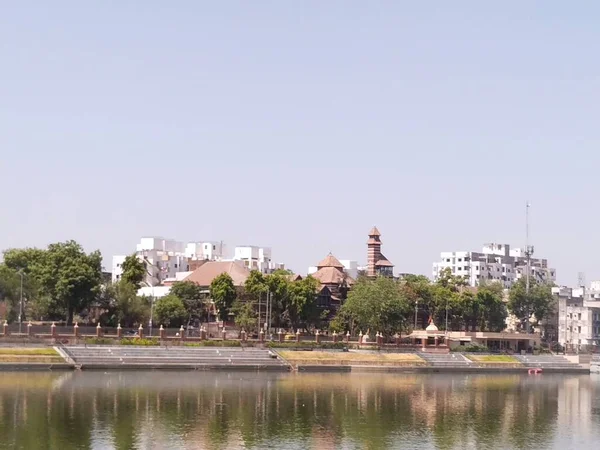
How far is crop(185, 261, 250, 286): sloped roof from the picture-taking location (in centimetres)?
16524

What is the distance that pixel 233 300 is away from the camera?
150375mm

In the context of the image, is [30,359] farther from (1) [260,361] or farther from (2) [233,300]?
(2) [233,300]

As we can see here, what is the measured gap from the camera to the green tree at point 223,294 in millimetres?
149250

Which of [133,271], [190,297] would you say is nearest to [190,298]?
[190,297]

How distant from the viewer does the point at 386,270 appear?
615 feet

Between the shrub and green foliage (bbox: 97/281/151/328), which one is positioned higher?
green foliage (bbox: 97/281/151/328)

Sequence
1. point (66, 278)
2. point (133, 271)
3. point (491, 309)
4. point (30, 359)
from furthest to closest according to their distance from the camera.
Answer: point (491, 309), point (133, 271), point (66, 278), point (30, 359)

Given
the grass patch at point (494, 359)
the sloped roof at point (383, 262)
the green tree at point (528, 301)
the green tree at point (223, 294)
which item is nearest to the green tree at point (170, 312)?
the green tree at point (223, 294)

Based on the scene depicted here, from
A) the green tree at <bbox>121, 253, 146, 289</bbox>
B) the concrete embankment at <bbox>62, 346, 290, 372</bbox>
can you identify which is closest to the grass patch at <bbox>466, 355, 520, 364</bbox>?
the concrete embankment at <bbox>62, 346, 290, 372</bbox>

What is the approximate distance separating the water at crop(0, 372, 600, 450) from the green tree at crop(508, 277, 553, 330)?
68.9 m

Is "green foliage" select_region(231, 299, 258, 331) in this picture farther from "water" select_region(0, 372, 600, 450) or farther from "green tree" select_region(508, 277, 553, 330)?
"green tree" select_region(508, 277, 553, 330)

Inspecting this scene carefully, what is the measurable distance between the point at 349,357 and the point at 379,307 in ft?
48.3

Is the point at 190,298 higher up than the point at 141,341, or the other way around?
the point at 190,298

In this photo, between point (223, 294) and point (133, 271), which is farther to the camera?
point (223, 294)
